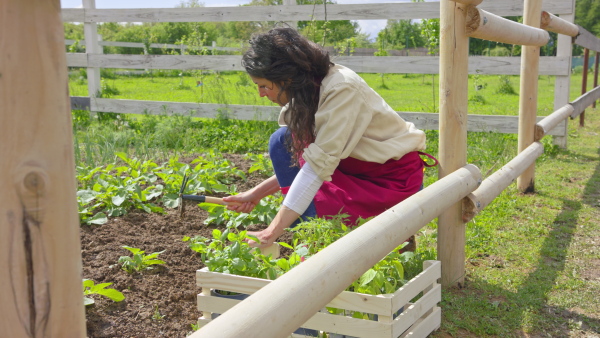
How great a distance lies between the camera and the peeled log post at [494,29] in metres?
2.58

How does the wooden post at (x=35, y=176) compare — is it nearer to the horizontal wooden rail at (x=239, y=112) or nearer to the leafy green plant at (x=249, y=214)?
the leafy green plant at (x=249, y=214)

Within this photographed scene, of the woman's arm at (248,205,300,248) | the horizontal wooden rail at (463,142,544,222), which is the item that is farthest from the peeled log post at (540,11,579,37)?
the woman's arm at (248,205,300,248)

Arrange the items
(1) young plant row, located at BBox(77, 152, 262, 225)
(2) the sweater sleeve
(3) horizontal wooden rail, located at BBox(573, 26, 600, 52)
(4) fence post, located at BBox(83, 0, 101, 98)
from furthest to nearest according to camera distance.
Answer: (4) fence post, located at BBox(83, 0, 101, 98) → (3) horizontal wooden rail, located at BBox(573, 26, 600, 52) → (1) young plant row, located at BBox(77, 152, 262, 225) → (2) the sweater sleeve

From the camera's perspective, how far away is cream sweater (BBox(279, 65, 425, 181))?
2.54 meters

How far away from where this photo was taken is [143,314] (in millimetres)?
2416

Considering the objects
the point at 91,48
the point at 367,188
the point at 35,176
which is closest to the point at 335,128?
the point at 367,188

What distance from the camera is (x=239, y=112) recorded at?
705cm

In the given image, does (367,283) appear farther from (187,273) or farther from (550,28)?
(550,28)

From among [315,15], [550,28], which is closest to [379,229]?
[550,28]

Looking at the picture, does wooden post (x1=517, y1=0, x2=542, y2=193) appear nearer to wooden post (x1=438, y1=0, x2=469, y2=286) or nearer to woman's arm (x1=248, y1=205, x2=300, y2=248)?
wooden post (x1=438, y1=0, x2=469, y2=286)

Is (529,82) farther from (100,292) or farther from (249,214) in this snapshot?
(100,292)

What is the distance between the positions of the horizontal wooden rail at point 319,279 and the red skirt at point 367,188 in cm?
56

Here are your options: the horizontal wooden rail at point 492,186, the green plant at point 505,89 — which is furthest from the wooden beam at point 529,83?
the green plant at point 505,89

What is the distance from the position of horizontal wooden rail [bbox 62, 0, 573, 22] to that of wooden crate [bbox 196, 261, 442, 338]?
14.6 feet
